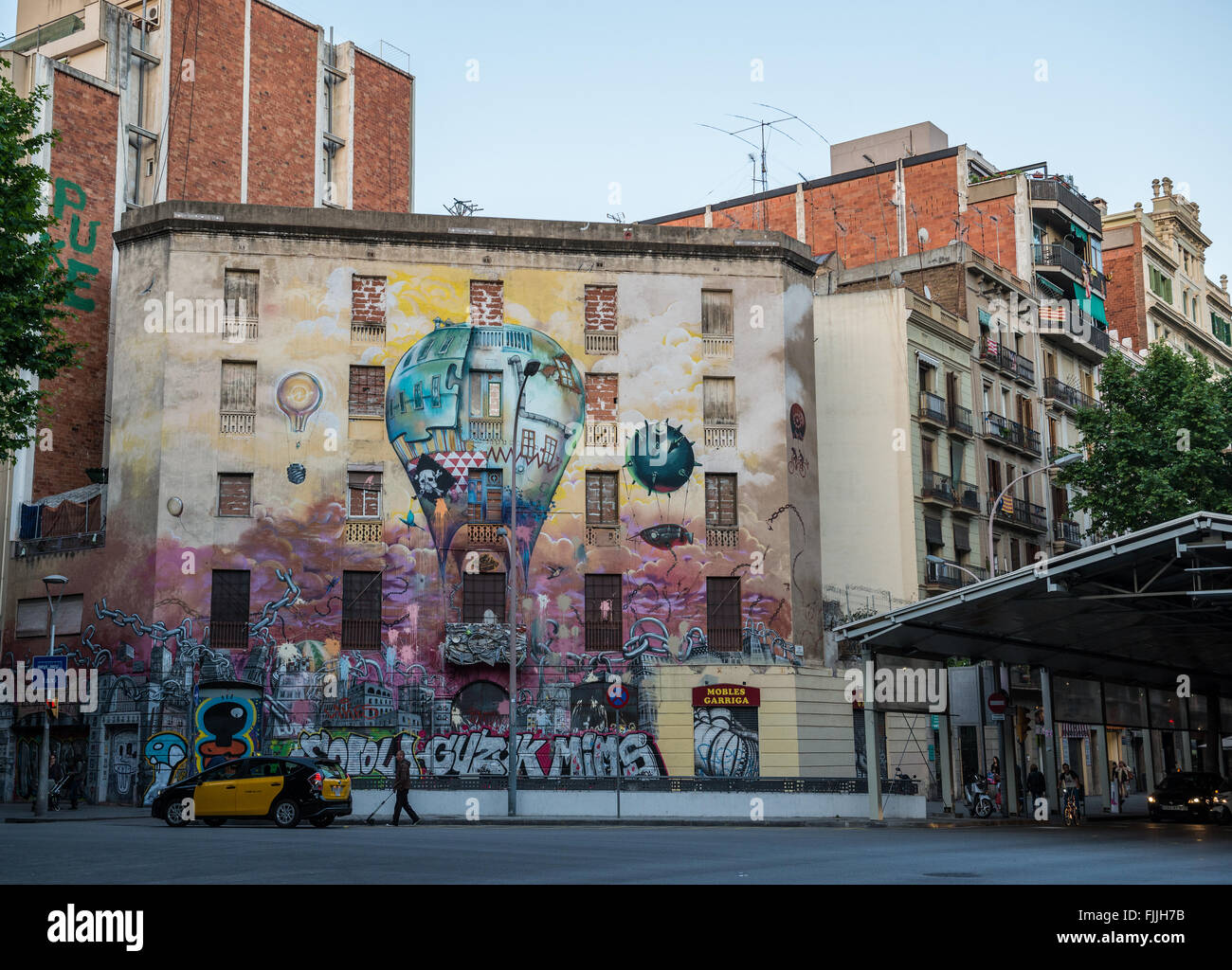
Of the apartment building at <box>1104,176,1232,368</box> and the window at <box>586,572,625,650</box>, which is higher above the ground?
the apartment building at <box>1104,176,1232,368</box>

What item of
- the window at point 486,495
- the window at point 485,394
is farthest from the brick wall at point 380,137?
the window at point 486,495

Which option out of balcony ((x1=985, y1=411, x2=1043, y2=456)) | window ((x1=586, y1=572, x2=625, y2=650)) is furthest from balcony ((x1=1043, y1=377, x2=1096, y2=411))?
window ((x1=586, y1=572, x2=625, y2=650))

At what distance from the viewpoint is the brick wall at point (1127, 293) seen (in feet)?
254

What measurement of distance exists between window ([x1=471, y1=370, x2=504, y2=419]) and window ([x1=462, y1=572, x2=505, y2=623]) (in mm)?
5130

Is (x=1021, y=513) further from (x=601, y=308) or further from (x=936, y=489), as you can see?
(x=601, y=308)

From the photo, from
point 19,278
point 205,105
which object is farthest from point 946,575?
point 19,278

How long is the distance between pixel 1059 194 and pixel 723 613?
1290 inches

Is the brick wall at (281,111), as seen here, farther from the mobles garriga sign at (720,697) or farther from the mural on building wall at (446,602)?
the mobles garriga sign at (720,697)

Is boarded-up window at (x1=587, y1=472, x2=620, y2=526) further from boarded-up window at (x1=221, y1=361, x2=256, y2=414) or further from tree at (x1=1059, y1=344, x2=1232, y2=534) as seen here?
tree at (x1=1059, y1=344, x2=1232, y2=534)

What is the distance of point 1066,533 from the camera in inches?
2434

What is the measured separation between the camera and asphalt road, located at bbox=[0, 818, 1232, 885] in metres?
14.9

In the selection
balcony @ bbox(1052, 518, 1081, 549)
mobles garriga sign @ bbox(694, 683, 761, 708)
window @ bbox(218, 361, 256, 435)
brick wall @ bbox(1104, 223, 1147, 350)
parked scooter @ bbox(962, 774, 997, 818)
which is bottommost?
parked scooter @ bbox(962, 774, 997, 818)
